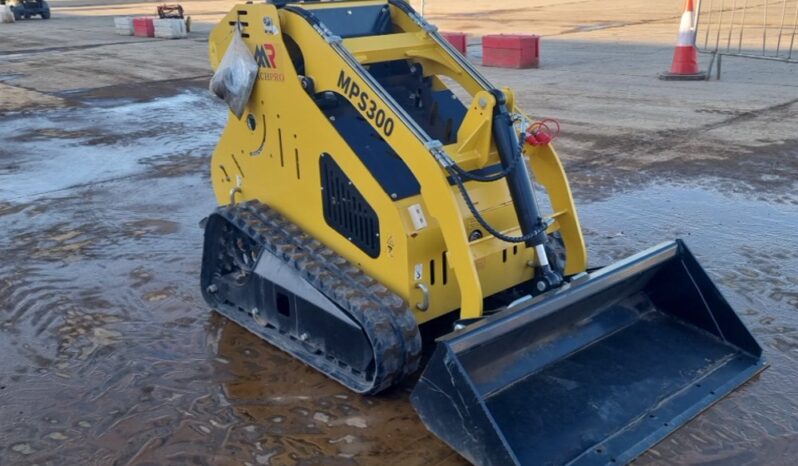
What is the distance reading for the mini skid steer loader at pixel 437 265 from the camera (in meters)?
A: 3.73

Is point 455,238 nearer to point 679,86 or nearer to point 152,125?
point 152,125

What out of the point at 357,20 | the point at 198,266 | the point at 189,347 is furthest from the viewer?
the point at 198,266

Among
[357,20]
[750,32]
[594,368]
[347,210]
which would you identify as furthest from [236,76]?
[750,32]

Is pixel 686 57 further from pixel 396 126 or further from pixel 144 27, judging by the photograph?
pixel 144 27

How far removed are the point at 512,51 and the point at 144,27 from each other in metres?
12.6

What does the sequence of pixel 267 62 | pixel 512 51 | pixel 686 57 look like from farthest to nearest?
pixel 512 51
pixel 686 57
pixel 267 62

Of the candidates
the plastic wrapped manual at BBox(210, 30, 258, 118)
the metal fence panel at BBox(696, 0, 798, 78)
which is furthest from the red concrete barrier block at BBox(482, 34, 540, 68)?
the plastic wrapped manual at BBox(210, 30, 258, 118)

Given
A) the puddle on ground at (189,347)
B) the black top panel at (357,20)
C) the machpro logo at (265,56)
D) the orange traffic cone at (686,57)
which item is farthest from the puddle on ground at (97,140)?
the orange traffic cone at (686,57)

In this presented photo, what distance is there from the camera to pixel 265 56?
182 inches

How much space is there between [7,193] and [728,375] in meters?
6.56

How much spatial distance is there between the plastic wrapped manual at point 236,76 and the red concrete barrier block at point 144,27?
64.9 ft

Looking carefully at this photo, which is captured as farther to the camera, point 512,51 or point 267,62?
point 512,51

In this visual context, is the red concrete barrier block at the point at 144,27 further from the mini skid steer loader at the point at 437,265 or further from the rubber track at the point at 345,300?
the rubber track at the point at 345,300

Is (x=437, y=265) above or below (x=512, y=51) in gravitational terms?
above
